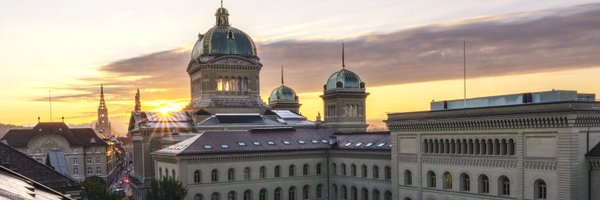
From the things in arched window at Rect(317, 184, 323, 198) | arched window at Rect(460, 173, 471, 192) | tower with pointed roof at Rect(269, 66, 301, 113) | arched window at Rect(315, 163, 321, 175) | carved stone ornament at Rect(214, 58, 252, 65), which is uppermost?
carved stone ornament at Rect(214, 58, 252, 65)

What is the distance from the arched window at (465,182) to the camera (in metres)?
60.0

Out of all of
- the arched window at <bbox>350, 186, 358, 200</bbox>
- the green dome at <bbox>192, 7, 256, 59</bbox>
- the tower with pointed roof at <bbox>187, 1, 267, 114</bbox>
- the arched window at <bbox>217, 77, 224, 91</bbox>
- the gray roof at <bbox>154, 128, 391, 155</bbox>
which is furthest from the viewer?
the green dome at <bbox>192, 7, 256, 59</bbox>

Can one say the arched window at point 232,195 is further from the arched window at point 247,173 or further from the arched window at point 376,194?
the arched window at point 376,194

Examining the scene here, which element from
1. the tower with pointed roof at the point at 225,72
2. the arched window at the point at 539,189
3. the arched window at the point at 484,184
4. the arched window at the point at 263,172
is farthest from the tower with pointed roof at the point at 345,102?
the arched window at the point at 539,189

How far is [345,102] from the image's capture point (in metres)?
110

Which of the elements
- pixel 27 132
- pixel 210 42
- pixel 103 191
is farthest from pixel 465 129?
pixel 27 132

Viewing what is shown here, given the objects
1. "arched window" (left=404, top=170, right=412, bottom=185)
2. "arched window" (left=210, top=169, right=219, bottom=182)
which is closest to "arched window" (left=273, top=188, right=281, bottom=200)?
"arched window" (left=210, top=169, right=219, bottom=182)

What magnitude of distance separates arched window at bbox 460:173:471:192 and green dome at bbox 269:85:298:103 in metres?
78.9

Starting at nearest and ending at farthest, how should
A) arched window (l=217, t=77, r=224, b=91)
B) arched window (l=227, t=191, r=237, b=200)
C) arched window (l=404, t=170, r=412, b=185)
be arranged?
arched window (l=404, t=170, r=412, b=185), arched window (l=227, t=191, r=237, b=200), arched window (l=217, t=77, r=224, b=91)

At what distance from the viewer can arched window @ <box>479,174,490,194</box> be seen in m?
57.8

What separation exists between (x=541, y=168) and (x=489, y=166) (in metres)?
6.31

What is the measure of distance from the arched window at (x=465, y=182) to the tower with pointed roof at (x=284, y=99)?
76710 millimetres

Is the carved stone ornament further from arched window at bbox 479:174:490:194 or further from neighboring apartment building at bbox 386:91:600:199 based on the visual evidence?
Answer: arched window at bbox 479:174:490:194

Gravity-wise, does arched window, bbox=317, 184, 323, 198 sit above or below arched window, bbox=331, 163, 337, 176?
below
